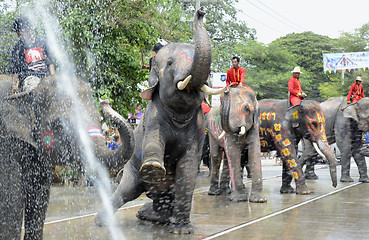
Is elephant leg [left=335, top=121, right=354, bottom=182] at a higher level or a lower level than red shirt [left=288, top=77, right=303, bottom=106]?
lower

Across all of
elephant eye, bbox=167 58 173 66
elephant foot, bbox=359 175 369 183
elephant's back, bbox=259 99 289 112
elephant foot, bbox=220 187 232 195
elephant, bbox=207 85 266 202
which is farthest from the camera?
elephant foot, bbox=359 175 369 183

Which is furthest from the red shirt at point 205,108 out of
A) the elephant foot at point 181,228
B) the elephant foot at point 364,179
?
the elephant foot at point 364,179

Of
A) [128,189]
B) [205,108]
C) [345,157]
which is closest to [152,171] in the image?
[128,189]

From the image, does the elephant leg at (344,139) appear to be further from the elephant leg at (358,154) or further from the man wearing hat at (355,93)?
the man wearing hat at (355,93)

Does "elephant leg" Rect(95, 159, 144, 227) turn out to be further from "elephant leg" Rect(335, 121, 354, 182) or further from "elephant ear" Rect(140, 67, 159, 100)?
"elephant leg" Rect(335, 121, 354, 182)

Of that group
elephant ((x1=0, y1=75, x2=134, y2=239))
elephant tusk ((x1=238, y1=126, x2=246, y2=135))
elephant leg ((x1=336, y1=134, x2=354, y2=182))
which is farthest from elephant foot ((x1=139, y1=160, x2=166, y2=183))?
elephant leg ((x1=336, y1=134, x2=354, y2=182))

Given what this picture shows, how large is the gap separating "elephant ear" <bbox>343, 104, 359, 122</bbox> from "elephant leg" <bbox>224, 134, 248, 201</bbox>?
17.2 feet

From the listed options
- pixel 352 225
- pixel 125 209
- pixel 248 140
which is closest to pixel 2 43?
pixel 125 209

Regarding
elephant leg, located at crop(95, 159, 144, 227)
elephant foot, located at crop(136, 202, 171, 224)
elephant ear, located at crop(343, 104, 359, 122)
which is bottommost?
elephant foot, located at crop(136, 202, 171, 224)

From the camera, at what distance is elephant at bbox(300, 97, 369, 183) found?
42.1ft

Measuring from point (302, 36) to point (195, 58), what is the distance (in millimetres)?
42517

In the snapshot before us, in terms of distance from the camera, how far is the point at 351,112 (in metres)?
13.2

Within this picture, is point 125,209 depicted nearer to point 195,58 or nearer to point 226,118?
point 226,118

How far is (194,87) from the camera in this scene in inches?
226
